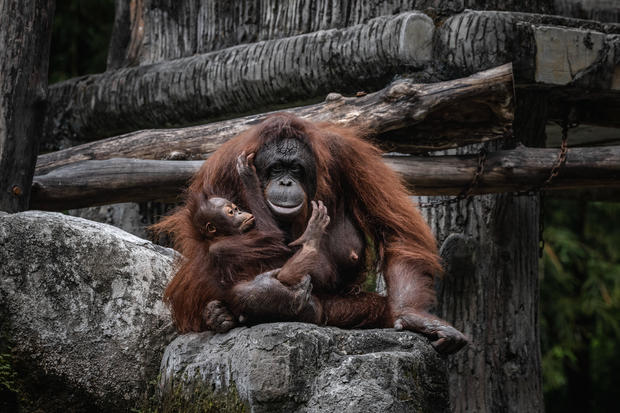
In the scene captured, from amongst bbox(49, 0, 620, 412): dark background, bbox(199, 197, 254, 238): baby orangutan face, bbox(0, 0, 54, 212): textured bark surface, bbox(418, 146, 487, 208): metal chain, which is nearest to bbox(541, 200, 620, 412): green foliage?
bbox(49, 0, 620, 412): dark background

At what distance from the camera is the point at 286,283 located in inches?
115

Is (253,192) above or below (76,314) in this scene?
above

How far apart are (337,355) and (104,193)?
1858mm

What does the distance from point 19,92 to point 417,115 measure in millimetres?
1835

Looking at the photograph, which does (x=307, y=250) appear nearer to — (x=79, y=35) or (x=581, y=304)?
(x=581, y=304)

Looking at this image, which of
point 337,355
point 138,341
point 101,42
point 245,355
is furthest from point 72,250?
point 101,42

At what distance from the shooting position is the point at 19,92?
3.79 metres

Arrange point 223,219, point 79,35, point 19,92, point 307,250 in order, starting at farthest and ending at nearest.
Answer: point 79,35, point 19,92, point 223,219, point 307,250

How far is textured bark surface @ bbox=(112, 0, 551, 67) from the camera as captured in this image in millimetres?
4504

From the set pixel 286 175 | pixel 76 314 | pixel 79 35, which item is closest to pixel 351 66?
pixel 286 175

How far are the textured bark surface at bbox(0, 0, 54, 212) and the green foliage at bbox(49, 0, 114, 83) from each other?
389 centimetres

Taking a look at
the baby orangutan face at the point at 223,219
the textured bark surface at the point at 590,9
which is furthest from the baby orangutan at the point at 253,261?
the textured bark surface at the point at 590,9

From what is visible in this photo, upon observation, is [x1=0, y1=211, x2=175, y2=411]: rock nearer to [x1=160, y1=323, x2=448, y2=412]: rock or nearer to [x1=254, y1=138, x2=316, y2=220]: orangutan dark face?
[x1=160, y1=323, x2=448, y2=412]: rock

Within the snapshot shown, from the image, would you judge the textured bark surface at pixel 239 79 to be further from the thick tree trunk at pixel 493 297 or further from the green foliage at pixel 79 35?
the green foliage at pixel 79 35
